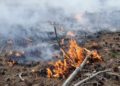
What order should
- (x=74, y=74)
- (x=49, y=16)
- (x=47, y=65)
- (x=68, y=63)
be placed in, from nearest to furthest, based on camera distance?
(x=74, y=74) → (x=68, y=63) → (x=47, y=65) → (x=49, y=16)

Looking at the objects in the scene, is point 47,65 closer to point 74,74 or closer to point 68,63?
point 68,63

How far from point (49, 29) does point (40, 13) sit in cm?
240

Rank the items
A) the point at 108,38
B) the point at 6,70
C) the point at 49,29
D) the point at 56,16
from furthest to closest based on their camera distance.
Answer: the point at 56,16, the point at 49,29, the point at 108,38, the point at 6,70

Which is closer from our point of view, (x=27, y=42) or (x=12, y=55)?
(x=12, y=55)

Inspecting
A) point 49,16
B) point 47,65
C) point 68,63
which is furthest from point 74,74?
point 49,16

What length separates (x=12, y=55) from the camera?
34.1ft

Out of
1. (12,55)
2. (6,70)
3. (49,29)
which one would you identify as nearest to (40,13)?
(49,29)

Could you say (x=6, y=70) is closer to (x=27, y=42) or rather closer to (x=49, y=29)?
(x=27, y=42)

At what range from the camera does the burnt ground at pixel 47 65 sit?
8.12 m

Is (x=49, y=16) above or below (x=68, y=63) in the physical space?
above

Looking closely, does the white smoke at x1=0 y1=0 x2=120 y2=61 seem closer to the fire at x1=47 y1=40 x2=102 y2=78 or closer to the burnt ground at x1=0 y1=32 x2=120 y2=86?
the burnt ground at x1=0 y1=32 x2=120 y2=86

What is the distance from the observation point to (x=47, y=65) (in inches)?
365

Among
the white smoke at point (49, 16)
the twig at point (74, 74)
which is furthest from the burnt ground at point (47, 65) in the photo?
the white smoke at point (49, 16)

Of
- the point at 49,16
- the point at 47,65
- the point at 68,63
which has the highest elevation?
the point at 49,16
